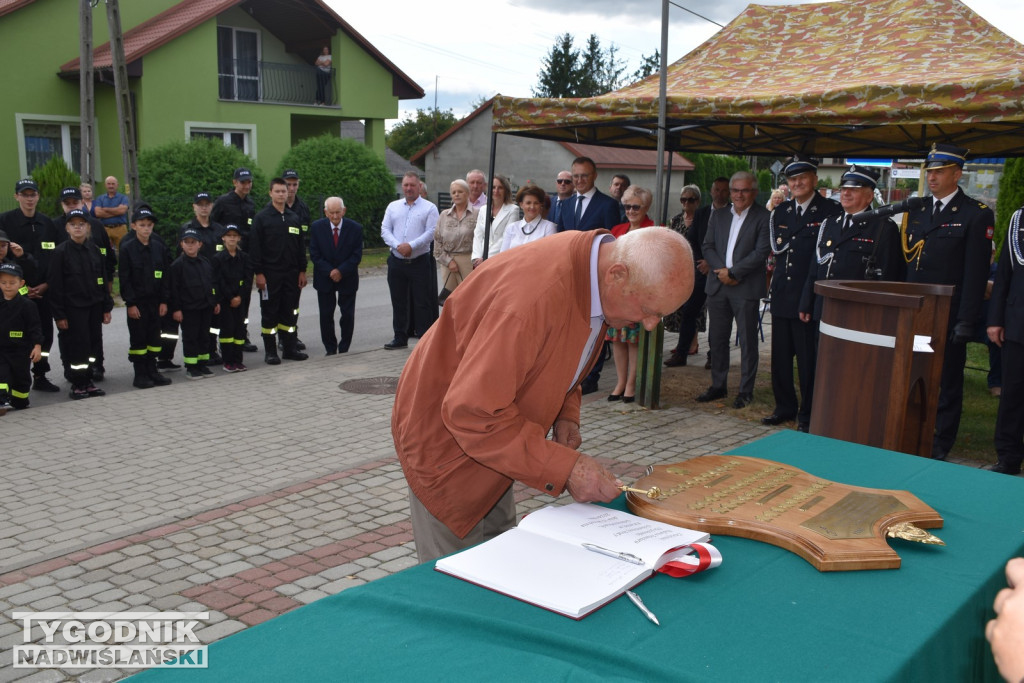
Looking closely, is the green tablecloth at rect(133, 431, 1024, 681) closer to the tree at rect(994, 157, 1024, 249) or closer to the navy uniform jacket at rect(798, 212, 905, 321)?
the navy uniform jacket at rect(798, 212, 905, 321)

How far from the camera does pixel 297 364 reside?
10.3 meters

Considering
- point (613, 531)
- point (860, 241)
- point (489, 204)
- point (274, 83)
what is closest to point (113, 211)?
point (489, 204)

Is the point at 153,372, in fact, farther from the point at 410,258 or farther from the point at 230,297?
the point at 410,258

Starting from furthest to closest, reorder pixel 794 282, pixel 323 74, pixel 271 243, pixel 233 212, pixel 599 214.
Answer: pixel 323 74
pixel 233 212
pixel 271 243
pixel 599 214
pixel 794 282

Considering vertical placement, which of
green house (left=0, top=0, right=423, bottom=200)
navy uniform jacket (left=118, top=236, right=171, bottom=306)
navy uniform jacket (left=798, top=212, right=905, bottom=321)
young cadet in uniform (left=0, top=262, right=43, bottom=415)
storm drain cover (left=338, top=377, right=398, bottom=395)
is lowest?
storm drain cover (left=338, top=377, right=398, bottom=395)

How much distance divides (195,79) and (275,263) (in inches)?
683

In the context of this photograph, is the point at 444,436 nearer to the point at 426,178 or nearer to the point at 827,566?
the point at 827,566

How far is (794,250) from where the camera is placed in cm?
764

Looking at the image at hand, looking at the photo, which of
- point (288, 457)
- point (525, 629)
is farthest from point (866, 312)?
point (288, 457)

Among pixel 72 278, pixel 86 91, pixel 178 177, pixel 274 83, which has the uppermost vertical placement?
pixel 274 83

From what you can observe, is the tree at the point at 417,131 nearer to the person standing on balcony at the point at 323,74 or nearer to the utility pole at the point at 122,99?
the person standing on balcony at the point at 323,74

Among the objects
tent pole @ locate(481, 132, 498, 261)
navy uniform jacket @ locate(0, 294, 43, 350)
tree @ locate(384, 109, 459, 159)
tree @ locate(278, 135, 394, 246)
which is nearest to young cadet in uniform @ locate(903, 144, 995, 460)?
tent pole @ locate(481, 132, 498, 261)

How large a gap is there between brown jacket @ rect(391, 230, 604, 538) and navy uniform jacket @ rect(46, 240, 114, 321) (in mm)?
7024

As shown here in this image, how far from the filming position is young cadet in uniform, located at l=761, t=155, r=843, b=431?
748 centimetres
